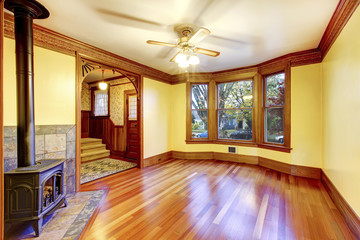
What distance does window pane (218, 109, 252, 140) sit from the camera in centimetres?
473

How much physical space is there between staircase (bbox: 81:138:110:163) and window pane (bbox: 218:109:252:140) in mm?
4083

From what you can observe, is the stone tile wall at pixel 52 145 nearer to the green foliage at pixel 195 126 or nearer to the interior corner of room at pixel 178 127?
the interior corner of room at pixel 178 127

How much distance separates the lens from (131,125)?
18.5ft

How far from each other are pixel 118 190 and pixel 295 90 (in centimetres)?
436

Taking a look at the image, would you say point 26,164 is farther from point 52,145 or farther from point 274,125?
point 274,125

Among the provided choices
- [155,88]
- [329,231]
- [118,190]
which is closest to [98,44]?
[155,88]

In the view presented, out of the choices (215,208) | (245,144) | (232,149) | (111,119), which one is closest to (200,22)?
(215,208)

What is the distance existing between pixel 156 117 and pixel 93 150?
105 inches

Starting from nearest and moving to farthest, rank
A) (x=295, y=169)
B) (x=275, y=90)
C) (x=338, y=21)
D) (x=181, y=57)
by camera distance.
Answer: (x=338, y=21), (x=181, y=57), (x=295, y=169), (x=275, y=90)

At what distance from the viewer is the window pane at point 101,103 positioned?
6.37 m

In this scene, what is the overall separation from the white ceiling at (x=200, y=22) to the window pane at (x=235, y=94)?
134cm

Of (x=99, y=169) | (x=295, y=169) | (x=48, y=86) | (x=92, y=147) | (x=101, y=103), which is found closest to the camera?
(x=48, y=86)

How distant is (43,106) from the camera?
261 centimetres

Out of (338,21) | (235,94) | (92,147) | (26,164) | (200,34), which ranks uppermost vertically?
(338,21)
